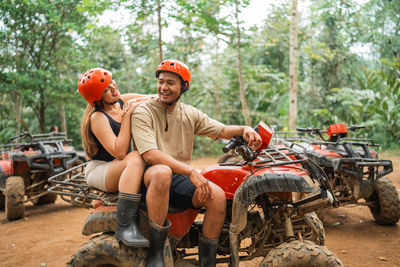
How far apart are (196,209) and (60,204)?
5.46 metres

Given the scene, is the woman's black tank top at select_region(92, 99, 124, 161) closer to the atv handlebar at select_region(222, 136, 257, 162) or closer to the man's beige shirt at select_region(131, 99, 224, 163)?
the man's beige shirt at select_region(131, 99, 224, 163)

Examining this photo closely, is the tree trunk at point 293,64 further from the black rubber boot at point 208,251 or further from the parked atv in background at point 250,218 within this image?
the black rubber boot at point 208,251

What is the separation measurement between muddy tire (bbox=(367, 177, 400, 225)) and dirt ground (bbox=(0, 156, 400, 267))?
14 cm

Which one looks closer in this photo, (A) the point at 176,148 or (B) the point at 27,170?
(A) the point at 176,148

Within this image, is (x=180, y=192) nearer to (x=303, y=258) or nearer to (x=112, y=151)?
(x=112, y=151)

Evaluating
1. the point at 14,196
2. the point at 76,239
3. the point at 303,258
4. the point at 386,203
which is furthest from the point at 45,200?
the point at 386,203

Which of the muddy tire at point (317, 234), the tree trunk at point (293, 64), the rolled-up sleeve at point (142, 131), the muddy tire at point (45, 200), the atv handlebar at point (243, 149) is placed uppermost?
the tree trunk at point (293, 64)

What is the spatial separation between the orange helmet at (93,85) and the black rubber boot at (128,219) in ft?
2.87

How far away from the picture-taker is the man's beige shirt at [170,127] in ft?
8.18

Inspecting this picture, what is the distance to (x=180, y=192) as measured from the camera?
2506mm

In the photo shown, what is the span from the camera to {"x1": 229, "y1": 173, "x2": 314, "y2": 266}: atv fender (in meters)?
2.29

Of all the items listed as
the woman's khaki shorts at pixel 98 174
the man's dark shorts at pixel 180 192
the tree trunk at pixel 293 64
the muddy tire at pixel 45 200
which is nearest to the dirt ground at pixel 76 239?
the muddy tire at pixel 45 200

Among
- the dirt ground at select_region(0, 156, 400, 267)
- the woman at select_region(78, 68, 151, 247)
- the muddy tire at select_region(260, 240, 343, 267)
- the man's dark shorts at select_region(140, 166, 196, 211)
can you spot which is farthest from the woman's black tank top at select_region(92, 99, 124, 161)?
the dirt ground at select_region(0, 156, 400, 267)

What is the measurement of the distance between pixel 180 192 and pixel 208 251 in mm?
509
